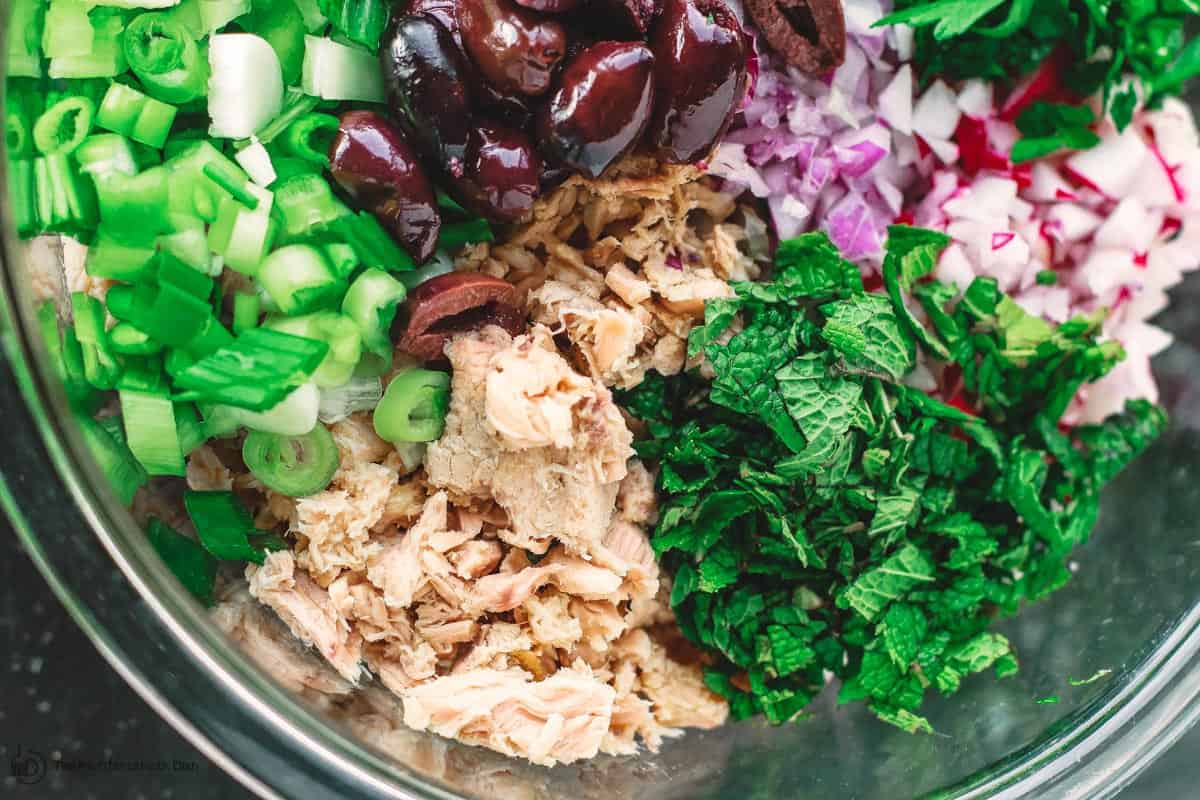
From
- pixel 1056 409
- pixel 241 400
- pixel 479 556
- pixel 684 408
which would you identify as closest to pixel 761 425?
pixel 684 408

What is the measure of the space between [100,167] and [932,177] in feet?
4.57

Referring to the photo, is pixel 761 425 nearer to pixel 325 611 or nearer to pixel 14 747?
pixel 325 611

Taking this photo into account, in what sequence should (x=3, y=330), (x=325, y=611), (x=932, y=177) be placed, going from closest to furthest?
(x=3, y=330), (x=325, y=611), (x=932, y=177)

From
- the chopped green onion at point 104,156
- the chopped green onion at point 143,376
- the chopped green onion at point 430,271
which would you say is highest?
the chopped green onion at point 104,156

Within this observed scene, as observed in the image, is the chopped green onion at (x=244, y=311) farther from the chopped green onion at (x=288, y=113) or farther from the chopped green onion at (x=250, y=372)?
the chopped green onion at (x=288, y=113)

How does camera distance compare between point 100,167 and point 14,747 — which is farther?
point 14,747

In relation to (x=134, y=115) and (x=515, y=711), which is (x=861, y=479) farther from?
(x=134, y=115)

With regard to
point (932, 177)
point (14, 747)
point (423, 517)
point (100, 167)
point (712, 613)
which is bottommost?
point (14, 747)

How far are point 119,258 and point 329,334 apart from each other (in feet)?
0.95

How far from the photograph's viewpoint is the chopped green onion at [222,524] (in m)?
1.47

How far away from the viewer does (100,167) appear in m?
1.33

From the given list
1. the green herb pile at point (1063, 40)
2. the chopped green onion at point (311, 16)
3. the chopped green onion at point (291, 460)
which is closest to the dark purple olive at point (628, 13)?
the chopped green onion at point (311, 16)

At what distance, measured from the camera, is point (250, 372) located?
135 centimetres

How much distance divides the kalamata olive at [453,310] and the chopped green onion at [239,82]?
328 mm
